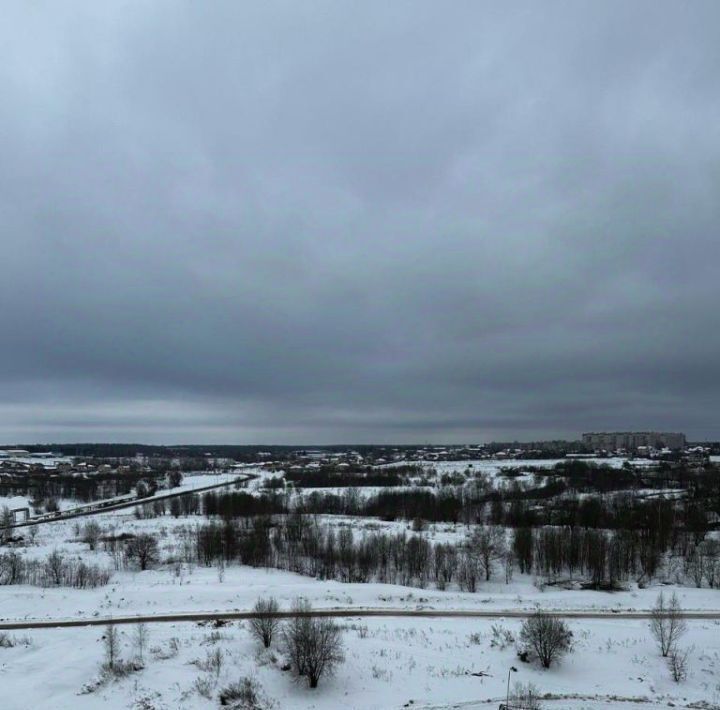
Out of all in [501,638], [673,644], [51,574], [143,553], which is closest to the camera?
[673,644]

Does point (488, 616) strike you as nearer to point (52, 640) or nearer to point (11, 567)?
point (52, 640)

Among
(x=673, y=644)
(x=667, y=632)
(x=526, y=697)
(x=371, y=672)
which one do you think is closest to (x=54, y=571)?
(x=371, y=672)

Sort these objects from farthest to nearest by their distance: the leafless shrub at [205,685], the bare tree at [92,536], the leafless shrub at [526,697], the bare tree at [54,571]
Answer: the bare tree at [92,536]
the bare tree at [54,571]
the leafless shrub at [205,685]
the leafless shrub at [526,697]

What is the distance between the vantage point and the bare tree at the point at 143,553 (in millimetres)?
58781

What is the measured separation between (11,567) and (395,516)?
60.0 m

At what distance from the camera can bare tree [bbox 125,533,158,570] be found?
5878cm

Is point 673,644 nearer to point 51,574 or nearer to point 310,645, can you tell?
point 310,645

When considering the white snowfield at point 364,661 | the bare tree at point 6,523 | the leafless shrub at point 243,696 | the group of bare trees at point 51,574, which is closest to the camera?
the leafless shrub at point 243,696

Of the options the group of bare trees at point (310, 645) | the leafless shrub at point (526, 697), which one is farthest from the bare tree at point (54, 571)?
the leafless shrub at point (526, 697)

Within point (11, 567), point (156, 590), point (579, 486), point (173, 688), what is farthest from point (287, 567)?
point (579, 486)

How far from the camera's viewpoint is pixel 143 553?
5862cm

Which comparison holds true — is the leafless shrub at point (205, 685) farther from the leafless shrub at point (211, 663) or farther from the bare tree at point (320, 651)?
the bare tree at point (320, 651)

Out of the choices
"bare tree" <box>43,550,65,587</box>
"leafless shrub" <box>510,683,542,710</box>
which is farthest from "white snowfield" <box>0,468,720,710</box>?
"bare tree" <box>43,550,65,587</box>

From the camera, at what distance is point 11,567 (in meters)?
50.9
